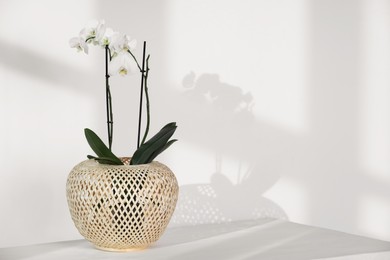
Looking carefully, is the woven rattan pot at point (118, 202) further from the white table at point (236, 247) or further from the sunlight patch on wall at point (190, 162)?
the sunlight patch on wall at point (190, 162)

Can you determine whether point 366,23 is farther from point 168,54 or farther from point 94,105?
point 94,105

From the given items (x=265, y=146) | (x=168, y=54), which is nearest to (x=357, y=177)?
(x=265, y=146)

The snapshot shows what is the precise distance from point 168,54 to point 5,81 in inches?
17.6

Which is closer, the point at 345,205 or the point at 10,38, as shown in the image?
the point at 10,38

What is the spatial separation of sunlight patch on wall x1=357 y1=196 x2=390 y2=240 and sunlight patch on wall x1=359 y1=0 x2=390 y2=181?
0.09m

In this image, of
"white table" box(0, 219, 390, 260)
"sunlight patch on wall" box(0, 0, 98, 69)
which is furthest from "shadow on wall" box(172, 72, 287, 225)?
"sunlight patch on wall" box(0, 0, 98, 69)

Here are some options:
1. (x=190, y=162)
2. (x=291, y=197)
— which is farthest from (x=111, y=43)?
(x=291, y=197)

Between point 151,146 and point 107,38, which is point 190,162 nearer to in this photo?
point 151,146

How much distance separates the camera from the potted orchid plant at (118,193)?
4.84 ft

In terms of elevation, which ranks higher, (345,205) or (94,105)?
(94,105)

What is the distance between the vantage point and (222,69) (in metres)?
1.96

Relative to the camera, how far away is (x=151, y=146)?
5.00 ft

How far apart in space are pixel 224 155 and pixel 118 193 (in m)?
0.56

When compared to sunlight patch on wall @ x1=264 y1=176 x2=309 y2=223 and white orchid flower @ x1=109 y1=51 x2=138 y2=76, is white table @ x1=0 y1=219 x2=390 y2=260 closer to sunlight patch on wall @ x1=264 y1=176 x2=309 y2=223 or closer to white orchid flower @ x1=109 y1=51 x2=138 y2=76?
sunlight patch on wall @ x1=264 y1=176 x2=309 y2=223
